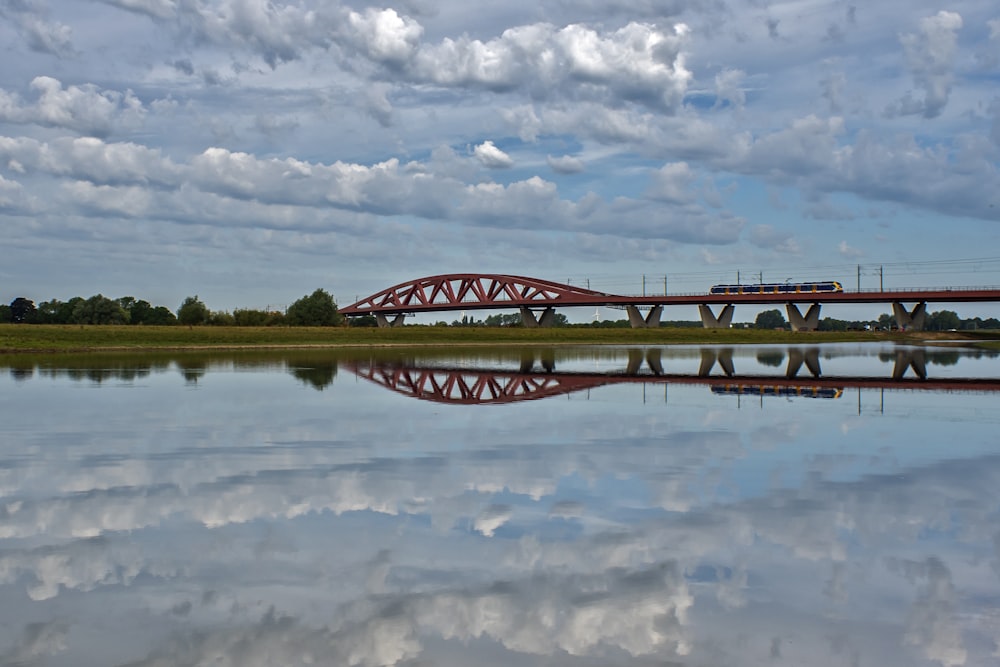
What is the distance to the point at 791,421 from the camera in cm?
2352

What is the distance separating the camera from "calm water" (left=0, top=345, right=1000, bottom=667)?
782 centimetres

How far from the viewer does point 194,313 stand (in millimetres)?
133125

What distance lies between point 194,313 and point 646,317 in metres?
73.2

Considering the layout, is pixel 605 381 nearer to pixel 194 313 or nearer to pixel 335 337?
pixel 335 337

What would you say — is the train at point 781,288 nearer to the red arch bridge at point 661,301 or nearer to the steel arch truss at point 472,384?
the red arch bridge at point 661,301

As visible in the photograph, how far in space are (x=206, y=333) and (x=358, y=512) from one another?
87.1 meters

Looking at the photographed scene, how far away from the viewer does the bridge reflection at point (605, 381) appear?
1318 inches

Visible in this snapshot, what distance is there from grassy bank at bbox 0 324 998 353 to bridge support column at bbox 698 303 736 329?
10740mm

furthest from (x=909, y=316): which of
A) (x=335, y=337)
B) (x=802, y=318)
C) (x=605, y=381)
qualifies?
(x=605, y=381)

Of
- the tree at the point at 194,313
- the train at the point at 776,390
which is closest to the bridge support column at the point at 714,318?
the tree at the point at 194,313

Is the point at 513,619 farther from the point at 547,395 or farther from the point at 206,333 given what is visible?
the point at 206,333

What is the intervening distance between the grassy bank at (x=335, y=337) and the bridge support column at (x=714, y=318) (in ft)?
35.2

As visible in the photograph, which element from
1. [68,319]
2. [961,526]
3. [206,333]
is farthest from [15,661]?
[68,319]

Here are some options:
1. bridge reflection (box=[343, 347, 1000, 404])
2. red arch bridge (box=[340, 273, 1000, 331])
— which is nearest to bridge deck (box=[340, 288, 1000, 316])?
red arch bridge (box=[340, 273, 1000, 331])
